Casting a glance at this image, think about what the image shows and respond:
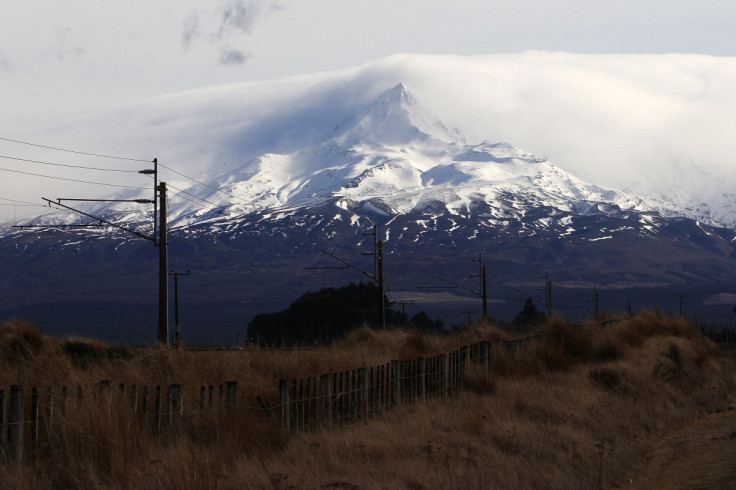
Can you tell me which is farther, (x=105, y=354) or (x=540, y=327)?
(x=540, y=327)

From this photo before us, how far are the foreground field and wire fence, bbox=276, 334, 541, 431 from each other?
0.24 meters

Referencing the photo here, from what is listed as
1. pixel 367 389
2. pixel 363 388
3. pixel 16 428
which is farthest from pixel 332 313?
pixel 16 428

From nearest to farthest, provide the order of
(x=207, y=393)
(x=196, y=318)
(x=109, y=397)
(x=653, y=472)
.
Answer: (x=109, y=397)
(x=207, y=393)
(x=653, y=472)
(x=196, y=318)

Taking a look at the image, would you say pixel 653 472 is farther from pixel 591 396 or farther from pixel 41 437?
pixel 41 437

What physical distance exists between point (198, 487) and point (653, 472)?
656 cm

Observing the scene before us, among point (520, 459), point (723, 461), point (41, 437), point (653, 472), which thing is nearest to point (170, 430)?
point (41, 437)

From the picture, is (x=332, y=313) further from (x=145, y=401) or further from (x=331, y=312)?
(x=145, y=401)

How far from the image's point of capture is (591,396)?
18219mm

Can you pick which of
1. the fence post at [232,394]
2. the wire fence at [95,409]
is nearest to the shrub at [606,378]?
the wire fence at [95,409]

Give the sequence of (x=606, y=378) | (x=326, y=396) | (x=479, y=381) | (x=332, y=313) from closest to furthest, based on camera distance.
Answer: (x=326, y=396) < (x=479, y=381) < (x=606, y=378) < (x=332, y=313)

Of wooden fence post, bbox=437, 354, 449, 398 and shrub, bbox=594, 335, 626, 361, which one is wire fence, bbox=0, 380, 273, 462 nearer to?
wooden fence post, bbox=437, 354, 449, 398

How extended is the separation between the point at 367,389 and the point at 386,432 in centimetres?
163

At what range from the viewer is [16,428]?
1051 centimetres

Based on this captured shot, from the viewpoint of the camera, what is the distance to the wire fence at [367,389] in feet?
42.1
